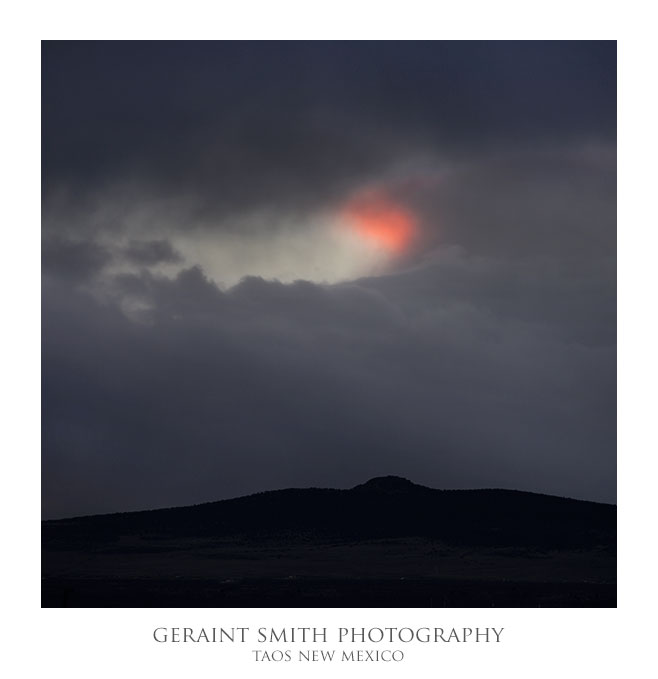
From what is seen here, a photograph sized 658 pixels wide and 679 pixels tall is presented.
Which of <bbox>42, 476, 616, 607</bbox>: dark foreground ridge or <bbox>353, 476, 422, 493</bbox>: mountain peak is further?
<bbox>353, 476, 422, 493</bbox>: mountain peak

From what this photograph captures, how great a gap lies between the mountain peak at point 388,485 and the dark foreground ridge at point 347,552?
4 cm

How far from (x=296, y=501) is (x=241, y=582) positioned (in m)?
4.13

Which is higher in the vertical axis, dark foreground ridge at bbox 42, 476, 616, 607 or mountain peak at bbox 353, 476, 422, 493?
mountain peak at bbox 353, 476, 422, 493

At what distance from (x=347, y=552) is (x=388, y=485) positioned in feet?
5.18

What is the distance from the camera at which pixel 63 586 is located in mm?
16078

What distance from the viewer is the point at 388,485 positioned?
19984mm

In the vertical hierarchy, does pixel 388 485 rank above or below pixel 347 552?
above

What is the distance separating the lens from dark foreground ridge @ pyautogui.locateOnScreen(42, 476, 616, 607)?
52.5ft

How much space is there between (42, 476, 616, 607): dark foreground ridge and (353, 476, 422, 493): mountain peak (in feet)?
0.14

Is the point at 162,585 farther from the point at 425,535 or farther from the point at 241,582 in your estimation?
the point at 425,535
